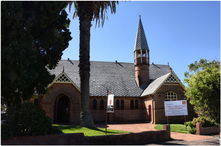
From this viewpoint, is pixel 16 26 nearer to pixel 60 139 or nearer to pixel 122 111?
pixel 60 139

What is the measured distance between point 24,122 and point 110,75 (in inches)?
887

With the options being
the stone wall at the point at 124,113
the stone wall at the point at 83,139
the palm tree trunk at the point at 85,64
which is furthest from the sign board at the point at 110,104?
the stone wall at the point at 124,113

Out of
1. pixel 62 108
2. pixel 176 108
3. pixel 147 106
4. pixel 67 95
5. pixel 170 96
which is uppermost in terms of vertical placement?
pixel 67 95

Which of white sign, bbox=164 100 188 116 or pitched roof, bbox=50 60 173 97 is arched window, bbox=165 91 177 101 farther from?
white sign, bbox=164 100 188 116

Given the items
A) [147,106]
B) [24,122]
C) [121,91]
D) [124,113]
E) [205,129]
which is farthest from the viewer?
[121,91]

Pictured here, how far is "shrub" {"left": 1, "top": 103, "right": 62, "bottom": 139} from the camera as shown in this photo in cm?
811

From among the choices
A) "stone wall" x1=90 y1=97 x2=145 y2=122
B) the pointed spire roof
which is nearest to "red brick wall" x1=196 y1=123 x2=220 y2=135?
"stone wall" x1=90 y1=97 x2=145 y2=122

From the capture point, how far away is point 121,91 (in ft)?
89.7

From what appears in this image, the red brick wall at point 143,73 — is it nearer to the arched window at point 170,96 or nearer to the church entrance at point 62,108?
the arched window at point 170,96

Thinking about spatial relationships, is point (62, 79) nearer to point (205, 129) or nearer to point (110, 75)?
point (110, 75)

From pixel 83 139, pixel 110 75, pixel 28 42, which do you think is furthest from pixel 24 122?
pixel 110 75

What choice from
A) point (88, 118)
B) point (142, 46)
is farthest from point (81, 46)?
point (142, 46)

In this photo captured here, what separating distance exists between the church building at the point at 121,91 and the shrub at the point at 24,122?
1351 centimetres

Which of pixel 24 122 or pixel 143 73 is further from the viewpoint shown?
pixel 143 73
